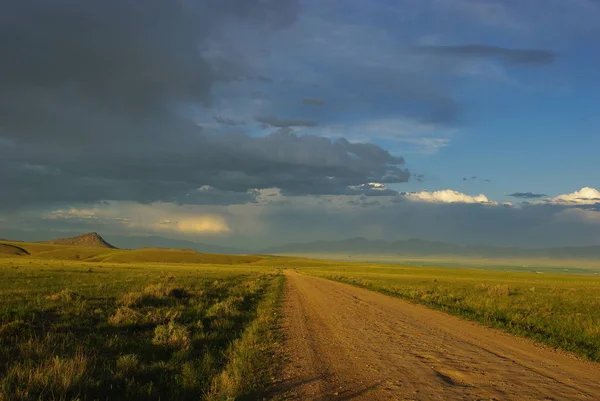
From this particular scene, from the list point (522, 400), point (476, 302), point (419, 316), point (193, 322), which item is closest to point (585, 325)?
point (419, 316)

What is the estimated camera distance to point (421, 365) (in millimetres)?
9766

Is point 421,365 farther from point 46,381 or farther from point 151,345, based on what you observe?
point 46,381

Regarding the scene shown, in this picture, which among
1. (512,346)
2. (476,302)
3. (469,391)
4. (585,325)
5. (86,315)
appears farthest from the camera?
(476,302)

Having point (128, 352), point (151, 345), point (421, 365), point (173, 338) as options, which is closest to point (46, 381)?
point (128, 352)

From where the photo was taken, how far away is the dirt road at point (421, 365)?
25.4 feet

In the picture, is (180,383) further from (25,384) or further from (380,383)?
(380,383)

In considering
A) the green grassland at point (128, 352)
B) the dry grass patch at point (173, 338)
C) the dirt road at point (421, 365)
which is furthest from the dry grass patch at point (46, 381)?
the dirt road at point (421, 365)

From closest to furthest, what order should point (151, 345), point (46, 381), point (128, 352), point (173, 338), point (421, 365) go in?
point (46, 381)
point (421, 365)
point (128, 352)
point (151, 345)
point (173, 338)

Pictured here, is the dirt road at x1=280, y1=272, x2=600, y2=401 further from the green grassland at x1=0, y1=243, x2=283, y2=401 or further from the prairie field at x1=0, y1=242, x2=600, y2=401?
the green grassland at x1=0, y1=243, x2=283, y2=401

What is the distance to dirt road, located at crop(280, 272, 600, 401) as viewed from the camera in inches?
305

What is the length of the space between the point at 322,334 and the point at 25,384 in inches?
346

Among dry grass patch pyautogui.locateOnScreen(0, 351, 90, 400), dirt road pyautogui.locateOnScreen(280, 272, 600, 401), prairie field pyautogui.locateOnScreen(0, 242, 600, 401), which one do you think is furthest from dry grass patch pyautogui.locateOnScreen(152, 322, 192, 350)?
dry grass patch pyautogui.locateOnScreen(0, 351, 90, 400)

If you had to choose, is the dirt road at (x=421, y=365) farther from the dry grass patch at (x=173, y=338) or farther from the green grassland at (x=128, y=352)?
the dry grass patch at (x=173, y=338)

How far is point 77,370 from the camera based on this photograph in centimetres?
781
